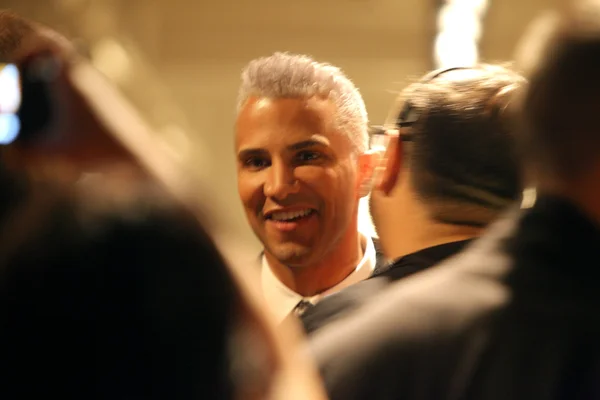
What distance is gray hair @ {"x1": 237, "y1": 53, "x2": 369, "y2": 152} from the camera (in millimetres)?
1695

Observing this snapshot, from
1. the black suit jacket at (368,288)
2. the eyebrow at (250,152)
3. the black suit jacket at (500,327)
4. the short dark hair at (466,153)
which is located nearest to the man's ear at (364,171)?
the eyebrow at (250,152)

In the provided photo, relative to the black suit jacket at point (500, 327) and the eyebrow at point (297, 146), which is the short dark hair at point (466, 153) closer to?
the black suit jacket at point (500, 327)

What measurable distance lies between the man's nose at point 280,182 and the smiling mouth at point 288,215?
36 millimetres

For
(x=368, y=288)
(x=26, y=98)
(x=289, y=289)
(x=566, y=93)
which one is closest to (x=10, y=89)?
(x=26, y=98)

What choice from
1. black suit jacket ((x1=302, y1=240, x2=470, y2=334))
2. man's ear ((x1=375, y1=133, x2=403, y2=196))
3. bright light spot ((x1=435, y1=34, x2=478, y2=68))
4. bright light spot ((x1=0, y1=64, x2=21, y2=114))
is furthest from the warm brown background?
bright light spot ((x1=0, y1=64, x2=21, y2=114))

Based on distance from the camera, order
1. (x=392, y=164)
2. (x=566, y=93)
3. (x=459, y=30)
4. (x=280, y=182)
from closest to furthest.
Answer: (x=566, y=93)
(x=392, y=164)
(x=280, y=182)
(x=459, y=30)

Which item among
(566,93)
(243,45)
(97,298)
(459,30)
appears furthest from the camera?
(243,45)

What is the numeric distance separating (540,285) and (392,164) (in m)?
0.44

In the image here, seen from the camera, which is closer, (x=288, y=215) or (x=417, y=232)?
(x=417, y=232)

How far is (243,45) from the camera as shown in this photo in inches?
149

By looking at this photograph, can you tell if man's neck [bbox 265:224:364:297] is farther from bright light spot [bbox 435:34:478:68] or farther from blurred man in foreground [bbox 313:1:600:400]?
bright light spot [bbox 435:34:478:68]

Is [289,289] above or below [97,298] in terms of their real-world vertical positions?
below

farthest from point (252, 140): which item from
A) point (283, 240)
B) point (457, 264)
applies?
point (457, 264)

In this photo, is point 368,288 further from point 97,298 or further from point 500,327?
point 97,298
